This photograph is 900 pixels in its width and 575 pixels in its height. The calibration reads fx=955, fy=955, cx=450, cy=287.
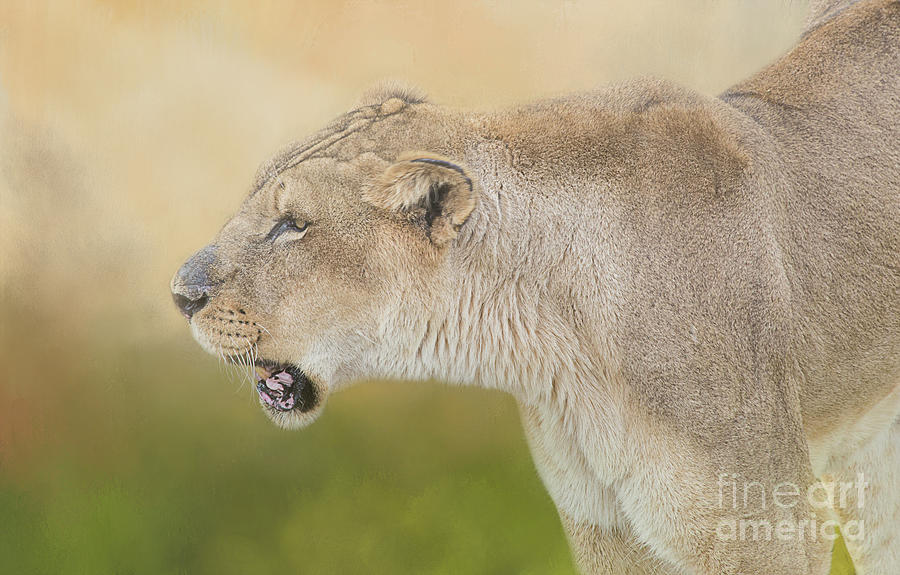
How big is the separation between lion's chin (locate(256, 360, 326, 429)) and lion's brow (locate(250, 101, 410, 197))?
0.41 m

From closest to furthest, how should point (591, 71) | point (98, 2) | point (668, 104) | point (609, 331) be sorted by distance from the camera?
point (609, 331) → point (668, 104) → point (98, 2) → point (591, 71)

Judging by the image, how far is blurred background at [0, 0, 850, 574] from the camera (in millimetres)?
3434

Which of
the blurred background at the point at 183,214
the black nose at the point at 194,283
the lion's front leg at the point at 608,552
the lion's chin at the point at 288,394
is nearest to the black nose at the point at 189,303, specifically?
the black nose at the point at 194,283

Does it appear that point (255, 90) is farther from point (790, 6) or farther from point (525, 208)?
point (790, 6)

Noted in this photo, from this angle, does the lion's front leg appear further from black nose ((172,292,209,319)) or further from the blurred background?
the blurred background

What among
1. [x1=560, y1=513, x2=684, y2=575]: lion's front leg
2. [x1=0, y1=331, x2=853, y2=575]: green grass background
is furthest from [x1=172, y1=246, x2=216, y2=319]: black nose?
[x1=0, y1=331, x2=853, y2=575]: green grass background

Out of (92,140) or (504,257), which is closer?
(504,257)

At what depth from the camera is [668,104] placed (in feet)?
7.29

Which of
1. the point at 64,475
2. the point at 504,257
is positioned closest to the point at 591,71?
the point at 504,257

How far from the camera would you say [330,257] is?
2066 mm

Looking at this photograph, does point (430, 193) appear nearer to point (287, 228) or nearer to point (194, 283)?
point (287, 228)

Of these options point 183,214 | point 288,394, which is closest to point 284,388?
point 288,394

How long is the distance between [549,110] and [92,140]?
1.95m

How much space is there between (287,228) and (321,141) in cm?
23
